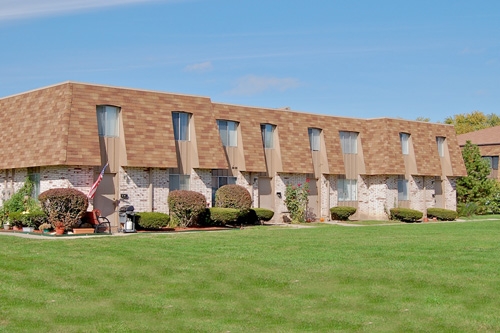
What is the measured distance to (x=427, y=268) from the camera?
60.3 feet

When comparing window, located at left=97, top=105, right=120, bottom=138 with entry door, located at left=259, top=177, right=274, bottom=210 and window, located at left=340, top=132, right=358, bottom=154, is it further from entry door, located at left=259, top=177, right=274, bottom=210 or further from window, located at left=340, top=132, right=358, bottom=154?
window, located at left=340, top=132, right=358, bottom=154

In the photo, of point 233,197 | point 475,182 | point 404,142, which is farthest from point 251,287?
point 475,182

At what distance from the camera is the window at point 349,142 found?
46688 mm

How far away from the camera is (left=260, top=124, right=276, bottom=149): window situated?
42.5 metres

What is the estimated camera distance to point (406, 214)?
45.3 m

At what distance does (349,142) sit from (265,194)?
797 cm

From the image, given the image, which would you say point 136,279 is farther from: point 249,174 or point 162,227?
point 249,174

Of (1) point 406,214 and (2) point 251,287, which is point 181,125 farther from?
(2) point 251,287

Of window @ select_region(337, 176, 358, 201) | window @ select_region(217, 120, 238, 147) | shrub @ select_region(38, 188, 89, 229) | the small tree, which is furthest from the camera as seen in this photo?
window @ select_region(337, 176, 358, 201)

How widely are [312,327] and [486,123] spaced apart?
310 ft

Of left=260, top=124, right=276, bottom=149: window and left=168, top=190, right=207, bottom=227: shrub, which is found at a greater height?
left=260, top=124, right=276, bottom=149: window

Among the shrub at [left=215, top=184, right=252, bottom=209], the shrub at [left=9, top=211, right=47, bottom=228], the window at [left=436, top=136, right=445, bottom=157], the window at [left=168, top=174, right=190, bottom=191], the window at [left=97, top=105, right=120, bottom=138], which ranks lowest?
the shrub at [left=9, top=211, right=47, bottom=228]

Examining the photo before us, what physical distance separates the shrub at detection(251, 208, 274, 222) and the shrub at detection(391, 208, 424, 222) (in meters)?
9.56

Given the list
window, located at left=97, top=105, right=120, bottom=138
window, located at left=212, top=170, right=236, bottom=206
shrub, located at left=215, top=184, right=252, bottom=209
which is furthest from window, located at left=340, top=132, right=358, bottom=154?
window, located at left=97, top=105, right=120, bottom=138
